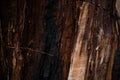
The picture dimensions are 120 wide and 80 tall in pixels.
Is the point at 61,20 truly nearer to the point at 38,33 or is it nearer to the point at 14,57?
the point at 38,33

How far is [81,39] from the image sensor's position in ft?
4.94

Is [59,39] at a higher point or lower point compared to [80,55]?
higher

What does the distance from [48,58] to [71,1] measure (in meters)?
0.40

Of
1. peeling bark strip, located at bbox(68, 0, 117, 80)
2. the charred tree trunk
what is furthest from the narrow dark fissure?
peeling bark strip, located at bbox(68, 0, 117, 80)

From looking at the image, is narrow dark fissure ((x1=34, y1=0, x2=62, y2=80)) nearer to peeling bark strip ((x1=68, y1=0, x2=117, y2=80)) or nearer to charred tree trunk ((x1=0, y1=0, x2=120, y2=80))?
charred tree trunk ((x1=0, y1=0, x2=120, y2=80))

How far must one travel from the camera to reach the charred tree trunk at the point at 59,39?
149 cm

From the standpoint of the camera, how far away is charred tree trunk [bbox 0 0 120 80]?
1494 millimetres

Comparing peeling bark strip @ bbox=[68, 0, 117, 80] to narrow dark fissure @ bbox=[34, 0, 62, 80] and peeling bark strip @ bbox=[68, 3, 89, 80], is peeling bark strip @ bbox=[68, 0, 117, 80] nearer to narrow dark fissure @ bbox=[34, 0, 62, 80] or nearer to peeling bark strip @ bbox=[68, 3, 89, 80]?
peeling bark strip @ bbox=[68, 3, 89, 80]

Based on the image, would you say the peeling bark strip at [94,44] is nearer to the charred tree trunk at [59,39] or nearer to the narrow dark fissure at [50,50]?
the charred tree trunk at [59,39]

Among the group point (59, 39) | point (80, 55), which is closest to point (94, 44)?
point (80, 55)

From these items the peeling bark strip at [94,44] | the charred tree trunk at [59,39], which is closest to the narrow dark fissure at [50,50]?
the charred tree trunk at [59,39]

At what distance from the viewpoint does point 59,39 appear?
1.50 m

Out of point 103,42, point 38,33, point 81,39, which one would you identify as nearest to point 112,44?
point 103,42

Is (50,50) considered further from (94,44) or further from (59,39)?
(94,44)
